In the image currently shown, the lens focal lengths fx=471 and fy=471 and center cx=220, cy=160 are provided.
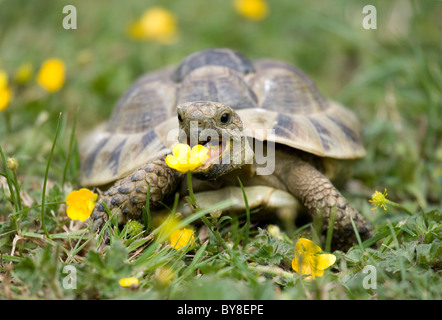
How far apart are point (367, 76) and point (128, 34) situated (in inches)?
131

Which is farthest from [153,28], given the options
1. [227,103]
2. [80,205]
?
[80,205]

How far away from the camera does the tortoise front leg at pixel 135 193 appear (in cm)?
278

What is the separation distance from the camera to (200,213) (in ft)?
7.33

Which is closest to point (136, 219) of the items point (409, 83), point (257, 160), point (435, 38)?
point (257, 160)

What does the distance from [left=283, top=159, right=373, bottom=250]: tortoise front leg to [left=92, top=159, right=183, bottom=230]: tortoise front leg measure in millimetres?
877

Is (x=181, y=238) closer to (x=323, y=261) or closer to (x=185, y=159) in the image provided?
(x=185, y=159)

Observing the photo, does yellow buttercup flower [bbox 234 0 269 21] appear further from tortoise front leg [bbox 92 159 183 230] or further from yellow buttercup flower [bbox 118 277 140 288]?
yellow buttercup flower [bbox 118 277 140 288]

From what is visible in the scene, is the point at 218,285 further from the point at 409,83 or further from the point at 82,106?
the point at 409,83

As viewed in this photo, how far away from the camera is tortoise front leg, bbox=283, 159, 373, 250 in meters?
2.92

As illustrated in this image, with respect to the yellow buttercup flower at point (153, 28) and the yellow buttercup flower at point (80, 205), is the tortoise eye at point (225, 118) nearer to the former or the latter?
the yellow buttercup flower at point (80, 205)

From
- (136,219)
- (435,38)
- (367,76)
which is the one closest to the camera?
(136,219)

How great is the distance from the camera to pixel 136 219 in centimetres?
287

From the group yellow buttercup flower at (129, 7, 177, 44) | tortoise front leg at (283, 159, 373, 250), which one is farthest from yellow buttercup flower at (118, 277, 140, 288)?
yellow buttercup flower at (129, 7, 177, 44)

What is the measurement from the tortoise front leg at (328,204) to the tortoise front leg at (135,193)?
0.88 meters
